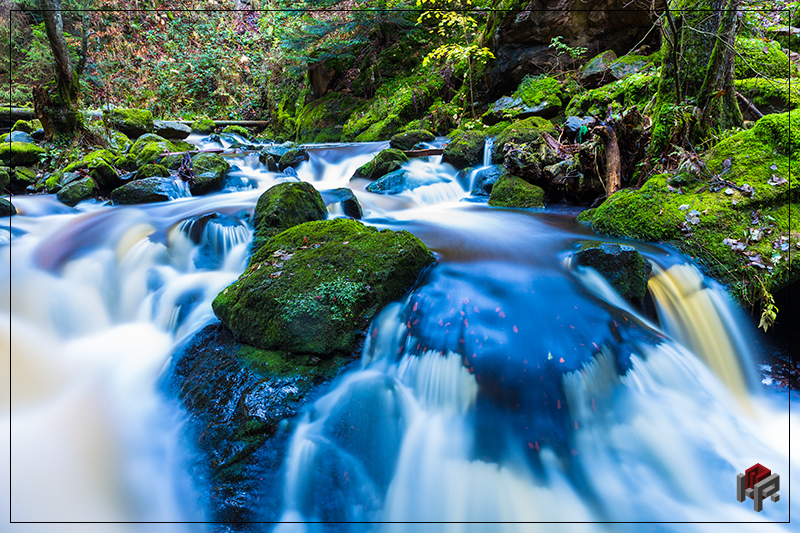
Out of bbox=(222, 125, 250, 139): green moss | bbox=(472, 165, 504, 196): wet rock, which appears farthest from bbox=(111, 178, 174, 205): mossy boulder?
bbox=(222, 125, 250, 139): green moss

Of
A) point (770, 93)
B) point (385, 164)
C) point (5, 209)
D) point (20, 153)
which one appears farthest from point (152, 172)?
point (770, 93)

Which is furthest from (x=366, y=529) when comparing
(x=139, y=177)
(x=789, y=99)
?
(x=139, y=177)

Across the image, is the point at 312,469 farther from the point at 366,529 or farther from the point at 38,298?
the point at 38,298

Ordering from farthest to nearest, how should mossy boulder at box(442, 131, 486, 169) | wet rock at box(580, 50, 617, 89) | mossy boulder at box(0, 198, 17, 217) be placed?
wet rock at box(580, 50, 617, 89) → mossy boulder at box(442, 131, 486, 169) → mossy boulder at box(0, 198, 17, 217)

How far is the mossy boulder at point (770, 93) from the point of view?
188 inches

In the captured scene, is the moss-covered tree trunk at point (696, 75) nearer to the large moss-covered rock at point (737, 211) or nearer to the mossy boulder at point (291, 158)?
the large moss-covered rock at point (737, 211)

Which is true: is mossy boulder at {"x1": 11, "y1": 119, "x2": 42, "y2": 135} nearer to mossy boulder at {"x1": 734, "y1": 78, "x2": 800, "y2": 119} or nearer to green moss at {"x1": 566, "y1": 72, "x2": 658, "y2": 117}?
green moss at {"x1": 566, "y1": 72, "x2": 658, "y2": 117}

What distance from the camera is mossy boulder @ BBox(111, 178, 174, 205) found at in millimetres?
6504

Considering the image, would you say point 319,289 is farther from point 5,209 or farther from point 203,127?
point 203,127

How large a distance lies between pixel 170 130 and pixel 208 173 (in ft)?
23.9

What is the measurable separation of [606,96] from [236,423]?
8735 millimetres

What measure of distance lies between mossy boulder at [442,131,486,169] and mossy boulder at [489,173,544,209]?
1.76 metres

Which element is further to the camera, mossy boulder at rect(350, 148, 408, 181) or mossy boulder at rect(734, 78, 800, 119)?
mossy boulder at rect(350, 148, 408, 181)

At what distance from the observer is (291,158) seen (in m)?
9.87
